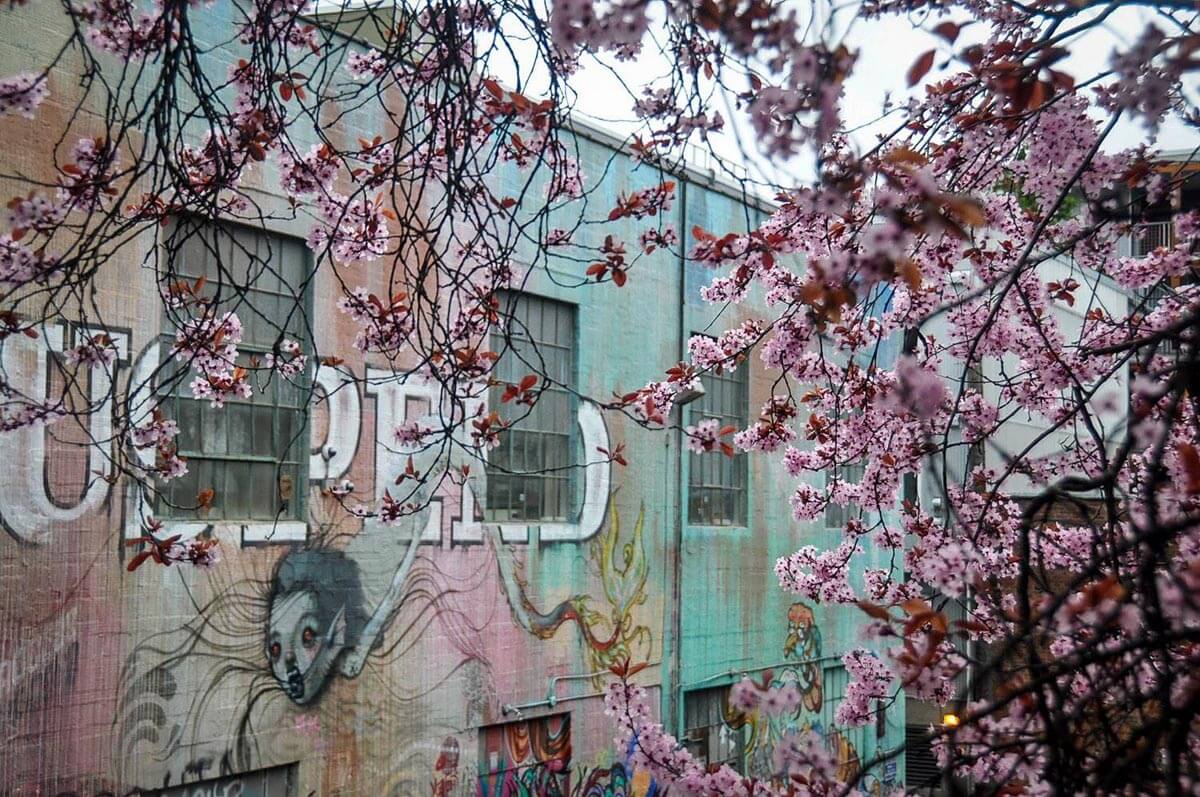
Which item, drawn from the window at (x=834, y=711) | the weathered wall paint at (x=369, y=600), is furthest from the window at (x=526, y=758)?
the window at (x=834, y=711)

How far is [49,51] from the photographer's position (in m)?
8.12

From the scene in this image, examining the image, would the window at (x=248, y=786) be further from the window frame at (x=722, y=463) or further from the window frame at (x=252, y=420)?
the window frame at (x=722, y=463)

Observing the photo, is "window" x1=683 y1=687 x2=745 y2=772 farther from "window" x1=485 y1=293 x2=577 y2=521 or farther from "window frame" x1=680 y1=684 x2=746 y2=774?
"window" x1=485 y1=293 x2=577 y2=521

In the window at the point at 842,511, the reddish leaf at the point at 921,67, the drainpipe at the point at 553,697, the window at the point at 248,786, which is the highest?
the reddish leaf at the point at 921,67

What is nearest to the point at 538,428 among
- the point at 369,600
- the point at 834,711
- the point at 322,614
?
the point at 369,600

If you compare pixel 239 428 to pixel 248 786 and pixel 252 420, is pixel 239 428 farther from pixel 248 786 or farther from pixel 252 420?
pixel 248 786

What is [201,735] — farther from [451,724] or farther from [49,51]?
[49,51]

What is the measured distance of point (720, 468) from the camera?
14.4 metres

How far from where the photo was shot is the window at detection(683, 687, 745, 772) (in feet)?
45.1

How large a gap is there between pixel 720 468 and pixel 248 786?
674 centimetres

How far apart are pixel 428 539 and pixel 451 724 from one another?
61.8 inches

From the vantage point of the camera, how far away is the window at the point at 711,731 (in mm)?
13750

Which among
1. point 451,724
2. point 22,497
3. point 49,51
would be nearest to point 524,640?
point 451,724

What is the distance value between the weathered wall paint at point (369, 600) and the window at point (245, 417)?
17cm
